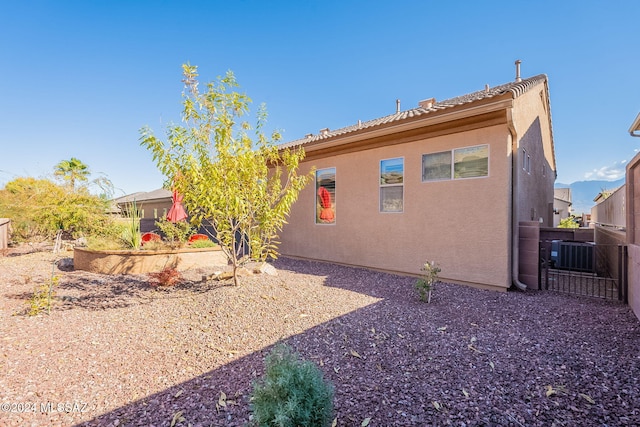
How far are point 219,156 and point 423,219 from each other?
495 centimetres

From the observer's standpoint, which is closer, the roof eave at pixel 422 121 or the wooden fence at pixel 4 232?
the roof eave at pixel 422 121

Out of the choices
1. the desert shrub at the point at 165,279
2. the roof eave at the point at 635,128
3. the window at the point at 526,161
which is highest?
the roof eave at the point at 635,128

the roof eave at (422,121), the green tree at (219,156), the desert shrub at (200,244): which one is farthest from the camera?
the desert shrub at (200,244)

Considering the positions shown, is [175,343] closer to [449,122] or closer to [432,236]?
[432,236]

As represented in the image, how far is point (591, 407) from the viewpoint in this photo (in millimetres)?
2436

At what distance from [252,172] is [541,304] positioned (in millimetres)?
5825

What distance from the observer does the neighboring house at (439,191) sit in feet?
20.1

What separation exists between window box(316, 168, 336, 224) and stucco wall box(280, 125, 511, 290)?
167 millimetres

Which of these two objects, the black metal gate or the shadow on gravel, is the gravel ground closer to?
the shadow on gravel

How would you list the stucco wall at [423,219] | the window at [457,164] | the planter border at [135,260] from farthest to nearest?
the planter border at [135,260], the window at [457,164], the stucco wall at [423,219]

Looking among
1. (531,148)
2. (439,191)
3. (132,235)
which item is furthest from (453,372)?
(132,235)

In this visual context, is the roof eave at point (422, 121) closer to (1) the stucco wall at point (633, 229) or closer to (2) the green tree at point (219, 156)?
(1) the stucco wall at point (633, 229)

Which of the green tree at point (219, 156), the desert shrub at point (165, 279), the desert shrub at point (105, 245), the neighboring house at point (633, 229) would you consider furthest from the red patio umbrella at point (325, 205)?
the neighboring house at point (633, 229)

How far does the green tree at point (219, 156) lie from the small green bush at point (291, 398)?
3223 mm
